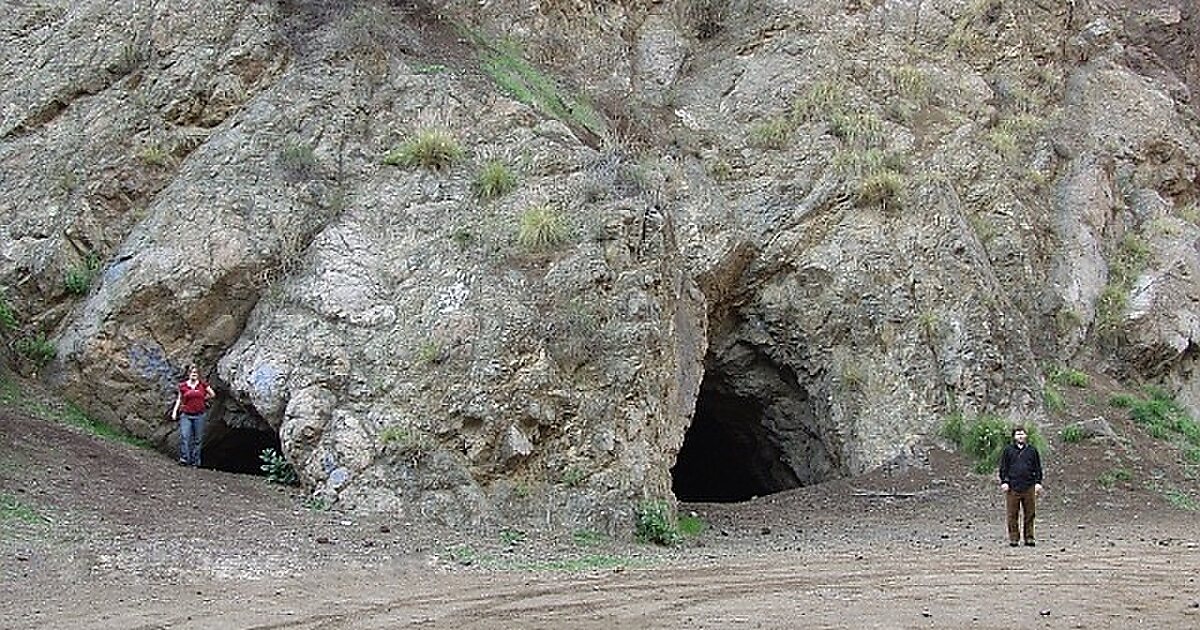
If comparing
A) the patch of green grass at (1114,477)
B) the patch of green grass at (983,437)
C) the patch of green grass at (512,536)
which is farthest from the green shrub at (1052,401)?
the patch of green grass at (512,536)

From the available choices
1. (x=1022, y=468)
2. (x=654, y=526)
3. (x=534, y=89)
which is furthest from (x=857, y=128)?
(x=654, y=526)

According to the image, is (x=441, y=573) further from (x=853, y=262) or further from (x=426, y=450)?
(x=853, y=262)

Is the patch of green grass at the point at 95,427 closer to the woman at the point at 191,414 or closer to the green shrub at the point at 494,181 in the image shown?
the woman at the point at 191,414

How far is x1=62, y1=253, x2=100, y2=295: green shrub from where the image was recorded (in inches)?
662

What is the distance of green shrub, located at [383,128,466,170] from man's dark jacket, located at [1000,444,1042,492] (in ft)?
28.7

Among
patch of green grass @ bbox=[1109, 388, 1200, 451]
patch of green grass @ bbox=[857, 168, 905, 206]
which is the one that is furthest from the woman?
patch of green grass @ bbox=[1109, 388, 1200, 451]

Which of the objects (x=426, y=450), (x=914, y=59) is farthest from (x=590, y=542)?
(x=914, y=59)

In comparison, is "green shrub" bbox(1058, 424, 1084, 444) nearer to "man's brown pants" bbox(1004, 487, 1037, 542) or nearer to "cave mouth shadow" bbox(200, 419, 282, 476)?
"man's brown pants" bbox(1004, 487, 1037, 542)

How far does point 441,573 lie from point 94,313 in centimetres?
750

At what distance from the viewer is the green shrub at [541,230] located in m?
16.5

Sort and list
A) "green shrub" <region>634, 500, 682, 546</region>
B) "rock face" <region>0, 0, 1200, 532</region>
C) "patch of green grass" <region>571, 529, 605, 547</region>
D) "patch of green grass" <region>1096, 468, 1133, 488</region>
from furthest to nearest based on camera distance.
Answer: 1. "patch of green grass" <region>1096, 468, 1133, 488</region>
2. "rock face" <region>0, 0, 1200, 532</region>
3. "green shrub" <region>634, 500, 682, 546</region>
4. "patch of green grass" <region>571, 529, 605, 547</region>

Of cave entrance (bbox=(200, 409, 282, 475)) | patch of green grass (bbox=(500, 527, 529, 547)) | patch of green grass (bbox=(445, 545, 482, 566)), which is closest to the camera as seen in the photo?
patch of green grass (bbox=(445, 545, 482, 566))

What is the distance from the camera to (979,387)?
19469 mm

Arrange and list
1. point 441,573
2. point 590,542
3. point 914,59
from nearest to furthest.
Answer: point 441,573 < point 590,542 < point 914,59
